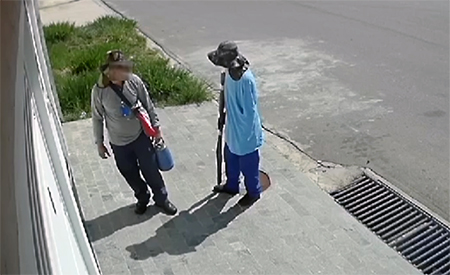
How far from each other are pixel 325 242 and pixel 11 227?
11.9 ft

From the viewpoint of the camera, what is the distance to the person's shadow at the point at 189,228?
5562 mm

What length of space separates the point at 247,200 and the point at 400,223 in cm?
143

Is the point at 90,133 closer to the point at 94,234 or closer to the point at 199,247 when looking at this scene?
the point at 94,234

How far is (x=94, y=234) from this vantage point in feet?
19.1

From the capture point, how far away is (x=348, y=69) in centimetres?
1028

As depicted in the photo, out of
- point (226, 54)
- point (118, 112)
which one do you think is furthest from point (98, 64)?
point (226, 54)

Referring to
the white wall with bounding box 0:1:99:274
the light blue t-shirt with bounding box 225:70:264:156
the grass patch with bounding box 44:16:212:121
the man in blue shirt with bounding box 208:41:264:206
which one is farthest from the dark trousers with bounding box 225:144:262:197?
the grass patch with bounding box 44:16:212:121

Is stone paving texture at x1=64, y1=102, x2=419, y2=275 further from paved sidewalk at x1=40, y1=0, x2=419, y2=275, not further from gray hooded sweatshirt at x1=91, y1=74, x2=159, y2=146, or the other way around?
gray hooded sweatshirt at x1=91, y1=74, x2=159, y2=146

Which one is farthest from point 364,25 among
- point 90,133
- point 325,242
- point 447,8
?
point 325,242

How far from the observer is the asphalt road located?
7.26m

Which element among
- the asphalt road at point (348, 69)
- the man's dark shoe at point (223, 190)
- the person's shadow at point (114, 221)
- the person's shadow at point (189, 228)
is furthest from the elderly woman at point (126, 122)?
the asphalt road at point (348, 69)

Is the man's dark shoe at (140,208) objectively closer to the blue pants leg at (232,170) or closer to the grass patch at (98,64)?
the blue pants leg at (232,170)

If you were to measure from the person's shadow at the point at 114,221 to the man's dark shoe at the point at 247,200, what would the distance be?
31.5 inches

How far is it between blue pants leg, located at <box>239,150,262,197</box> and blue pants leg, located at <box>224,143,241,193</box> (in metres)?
0.11
